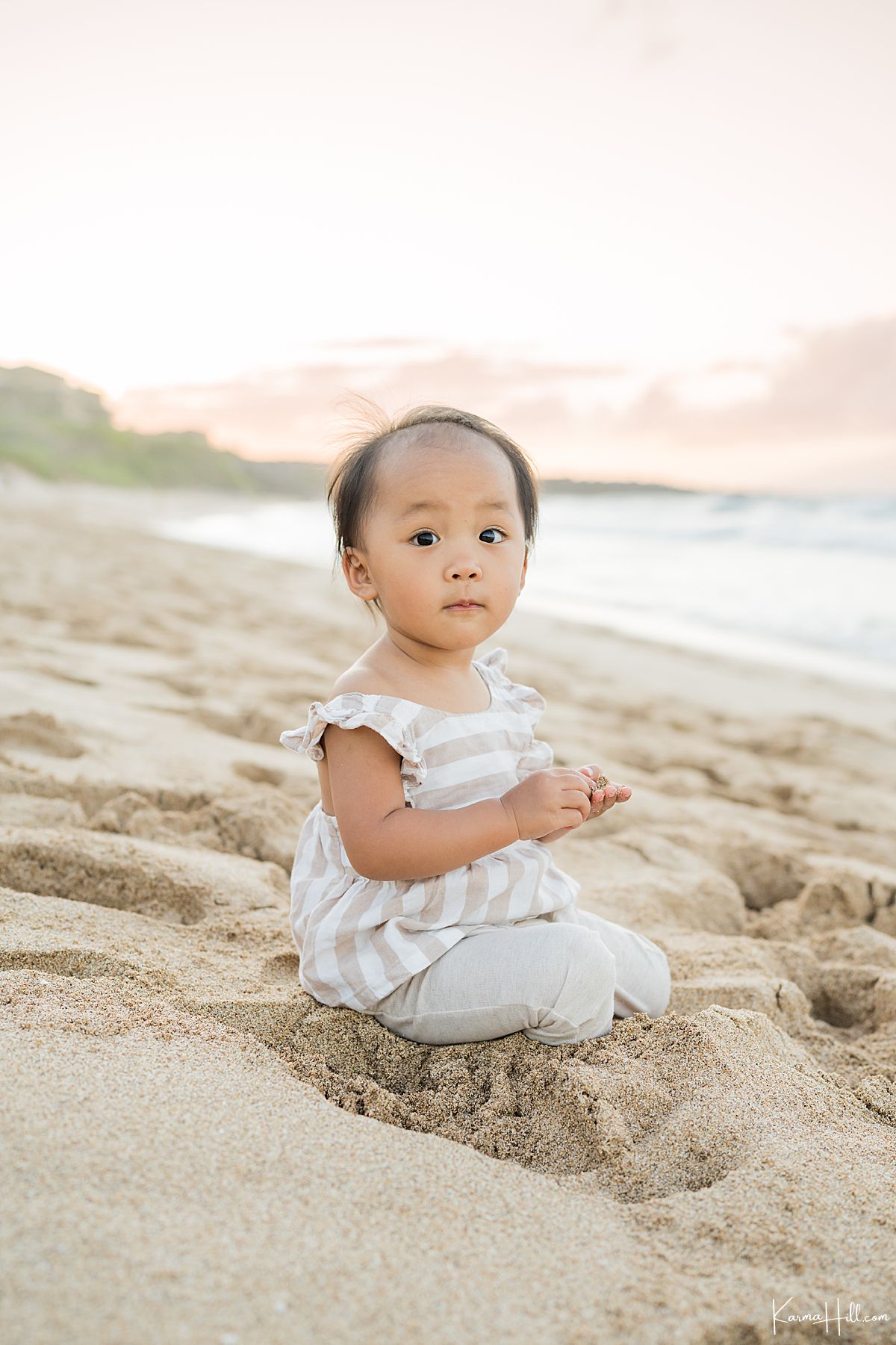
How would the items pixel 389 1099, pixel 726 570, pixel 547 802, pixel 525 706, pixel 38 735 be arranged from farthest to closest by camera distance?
pixel 726 570 → pixel 38 735 → pixel 525 706 → pixel 547 802 → pixel 389 1099

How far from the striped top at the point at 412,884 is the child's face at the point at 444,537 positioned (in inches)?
6.2

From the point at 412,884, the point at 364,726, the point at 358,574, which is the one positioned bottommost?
the point at 412,884

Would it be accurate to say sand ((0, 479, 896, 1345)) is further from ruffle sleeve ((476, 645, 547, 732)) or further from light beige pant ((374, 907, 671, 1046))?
ruffle sleeve ((476, 645, 547, 732))

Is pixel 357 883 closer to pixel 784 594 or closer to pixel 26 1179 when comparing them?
pixel 26 1179

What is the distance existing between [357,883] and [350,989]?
6.7 inches

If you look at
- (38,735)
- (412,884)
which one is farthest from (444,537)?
(38,735)

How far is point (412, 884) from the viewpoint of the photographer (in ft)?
5.32

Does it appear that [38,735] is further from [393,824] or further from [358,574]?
[393,824]

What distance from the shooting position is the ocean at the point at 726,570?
712 centimetres

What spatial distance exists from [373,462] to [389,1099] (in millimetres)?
982

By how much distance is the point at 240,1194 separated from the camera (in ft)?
3.53

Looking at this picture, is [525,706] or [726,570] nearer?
[525,706]

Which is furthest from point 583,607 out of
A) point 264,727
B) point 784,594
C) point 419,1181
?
point 419,1181

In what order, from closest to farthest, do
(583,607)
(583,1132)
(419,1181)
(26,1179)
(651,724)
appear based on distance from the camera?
(26,1179), (419,1181), (583,1132), (651,724), (583,607)
